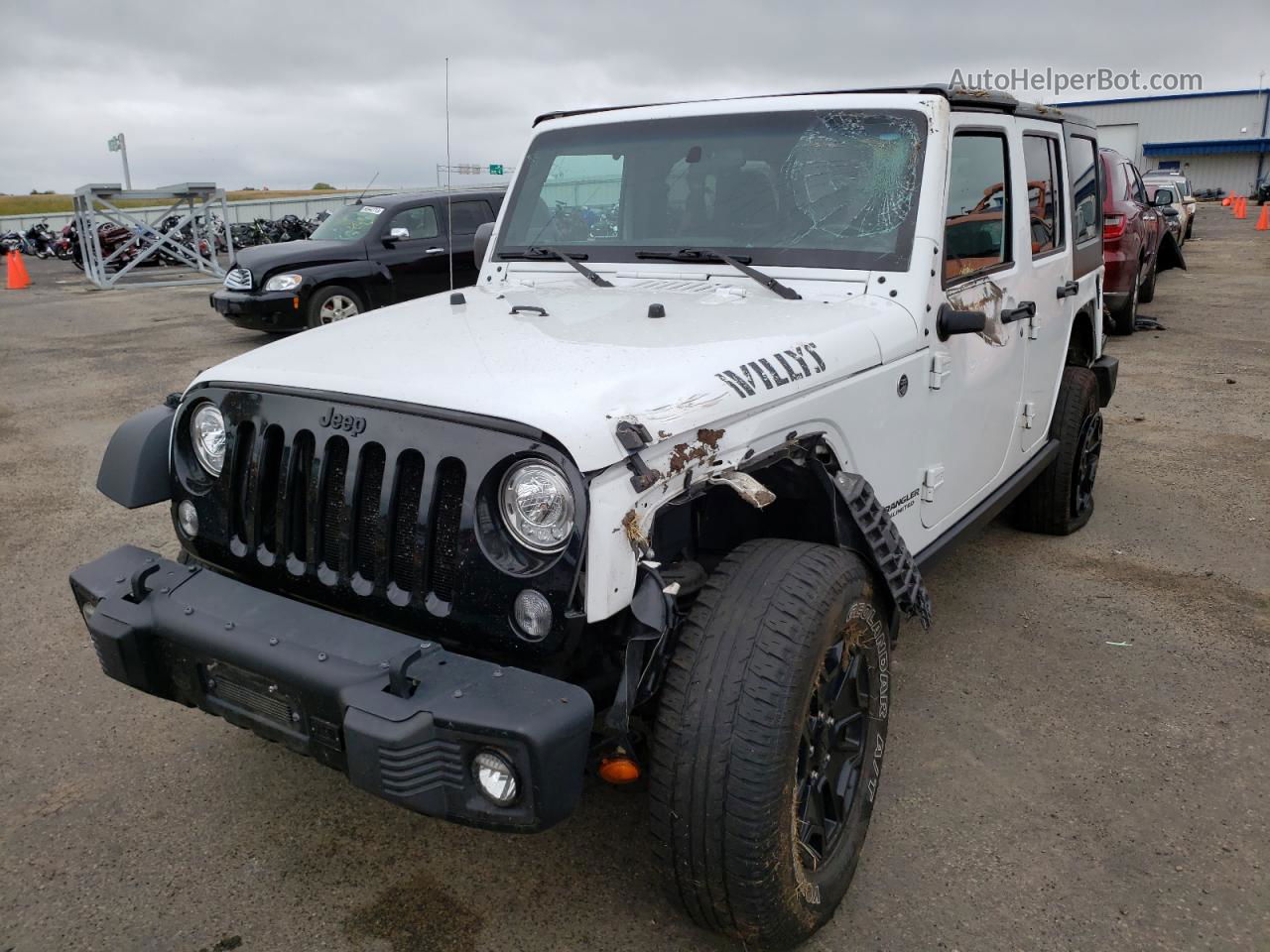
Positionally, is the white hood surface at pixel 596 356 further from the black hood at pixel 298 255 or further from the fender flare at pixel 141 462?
the black hood at pixel 298 255

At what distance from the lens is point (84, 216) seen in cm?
2020

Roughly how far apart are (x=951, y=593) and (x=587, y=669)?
2606 millimetres

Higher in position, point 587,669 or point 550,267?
point 550,267

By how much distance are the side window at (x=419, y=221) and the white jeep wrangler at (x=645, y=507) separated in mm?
8537

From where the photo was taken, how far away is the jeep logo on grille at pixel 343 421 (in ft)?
7.61

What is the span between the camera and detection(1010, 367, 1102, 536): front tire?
466 cm

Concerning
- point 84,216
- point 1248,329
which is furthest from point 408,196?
point 84,216

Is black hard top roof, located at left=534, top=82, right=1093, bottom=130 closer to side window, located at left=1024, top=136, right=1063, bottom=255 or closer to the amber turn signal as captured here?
side window, located at left=1024, top=136, right=1063, bottom=255

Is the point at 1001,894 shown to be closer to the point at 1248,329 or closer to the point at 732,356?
the point at 732,356

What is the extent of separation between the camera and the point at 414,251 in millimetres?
11438

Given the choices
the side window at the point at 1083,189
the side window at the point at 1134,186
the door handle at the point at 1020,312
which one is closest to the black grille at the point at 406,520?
the door handle at the point at 1020,312

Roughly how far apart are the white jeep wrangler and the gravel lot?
0.45m

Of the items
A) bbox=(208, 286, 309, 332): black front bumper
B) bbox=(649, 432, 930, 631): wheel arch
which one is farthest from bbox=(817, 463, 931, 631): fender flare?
bbox=(208, 286, 309, 332): black front bumper

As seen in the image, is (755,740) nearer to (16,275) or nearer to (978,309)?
(978,309)
